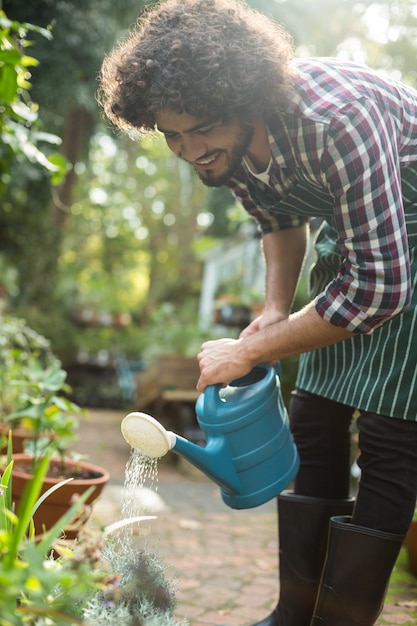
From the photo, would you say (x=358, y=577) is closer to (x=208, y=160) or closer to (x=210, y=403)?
(x=210, y=403)

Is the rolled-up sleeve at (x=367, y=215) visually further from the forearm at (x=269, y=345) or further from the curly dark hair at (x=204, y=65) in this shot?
the curly dark hair at (x=204, y=65)

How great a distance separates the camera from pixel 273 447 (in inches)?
63.7

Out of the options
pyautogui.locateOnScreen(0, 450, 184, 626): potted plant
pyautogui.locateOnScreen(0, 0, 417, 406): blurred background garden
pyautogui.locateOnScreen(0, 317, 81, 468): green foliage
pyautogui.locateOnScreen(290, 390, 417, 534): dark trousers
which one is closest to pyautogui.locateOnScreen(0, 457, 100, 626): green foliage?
pyautogui.locateOnScreen(0, 450, 184, 626): potted plant

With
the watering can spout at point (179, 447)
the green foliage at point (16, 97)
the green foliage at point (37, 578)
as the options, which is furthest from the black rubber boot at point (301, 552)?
the green foliage at point (16, 97)

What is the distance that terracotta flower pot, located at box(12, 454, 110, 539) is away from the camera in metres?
2.08

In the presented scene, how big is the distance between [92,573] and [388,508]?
72 cm

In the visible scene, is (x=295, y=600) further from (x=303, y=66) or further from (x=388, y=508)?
(x=303, y=66)

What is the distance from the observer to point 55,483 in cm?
214

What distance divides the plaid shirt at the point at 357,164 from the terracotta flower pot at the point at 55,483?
932 mm

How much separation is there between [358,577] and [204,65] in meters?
1.11

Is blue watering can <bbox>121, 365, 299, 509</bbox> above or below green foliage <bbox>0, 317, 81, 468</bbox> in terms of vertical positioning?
above

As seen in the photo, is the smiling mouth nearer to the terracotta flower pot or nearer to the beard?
the beard

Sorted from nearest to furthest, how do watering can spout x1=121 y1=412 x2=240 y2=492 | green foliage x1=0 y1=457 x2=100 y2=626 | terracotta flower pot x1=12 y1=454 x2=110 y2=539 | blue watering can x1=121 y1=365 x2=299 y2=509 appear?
green foliage x1=0 y1=457 x2=100 y2=626
watering can spout x1=121 y1=412 x2=240 y2=492
blue watering can x1=121 y1=365 x2=299 y2=509
terracotta flower pot x1=12 y1=454 x2=110 y2=539

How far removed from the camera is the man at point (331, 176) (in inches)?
53.5
